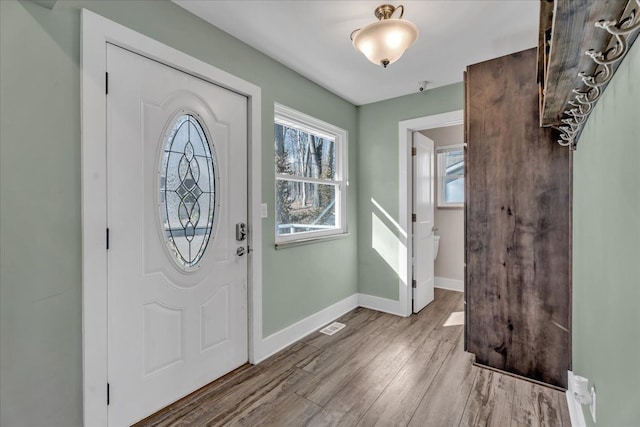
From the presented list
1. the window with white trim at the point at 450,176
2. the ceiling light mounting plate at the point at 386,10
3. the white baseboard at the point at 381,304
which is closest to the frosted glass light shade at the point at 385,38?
the ceiling light mounting plate at the point at 386,10

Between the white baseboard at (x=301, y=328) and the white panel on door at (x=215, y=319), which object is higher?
the white panel on door at (x=215, y=319)

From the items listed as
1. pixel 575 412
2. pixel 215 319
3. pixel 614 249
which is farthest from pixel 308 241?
pixel 614 249

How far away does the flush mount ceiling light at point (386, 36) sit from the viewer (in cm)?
166

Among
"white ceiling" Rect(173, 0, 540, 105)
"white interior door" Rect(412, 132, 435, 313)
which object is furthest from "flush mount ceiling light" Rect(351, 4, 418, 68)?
"white interior door" Rect(412, 132, 435, 313)

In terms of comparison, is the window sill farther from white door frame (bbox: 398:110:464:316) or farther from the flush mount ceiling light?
the flush mount ceiling light

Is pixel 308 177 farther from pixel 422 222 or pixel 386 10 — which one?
pixel 386 10

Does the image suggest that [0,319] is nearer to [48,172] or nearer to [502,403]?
[48,172]

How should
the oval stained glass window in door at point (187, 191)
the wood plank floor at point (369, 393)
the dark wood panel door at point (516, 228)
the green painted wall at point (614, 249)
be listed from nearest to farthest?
the green painted wall at point (614, 249) < the wood plank floor at point (369, 393) < the oval stained glass window in door at point (187, 191) < the dark wood panel door at point (516, 228)

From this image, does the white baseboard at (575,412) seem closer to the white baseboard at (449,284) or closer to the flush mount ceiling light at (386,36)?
the flush mount ceiling light at (386,36)

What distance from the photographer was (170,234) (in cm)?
189

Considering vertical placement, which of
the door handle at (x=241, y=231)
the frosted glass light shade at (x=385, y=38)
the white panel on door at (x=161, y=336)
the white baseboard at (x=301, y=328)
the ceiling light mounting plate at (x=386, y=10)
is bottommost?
the white baseboard at (x=301, y=328)

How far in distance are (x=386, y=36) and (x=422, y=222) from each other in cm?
235

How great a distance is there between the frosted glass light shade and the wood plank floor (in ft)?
7.00

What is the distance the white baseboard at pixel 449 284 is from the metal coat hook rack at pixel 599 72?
9.80ft
